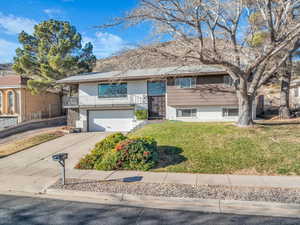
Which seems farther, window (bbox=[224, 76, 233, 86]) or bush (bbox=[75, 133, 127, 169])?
window (bbox=[224, 76, 233, 86])

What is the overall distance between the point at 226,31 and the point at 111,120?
11608 millimetres

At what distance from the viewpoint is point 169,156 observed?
7.36 meters

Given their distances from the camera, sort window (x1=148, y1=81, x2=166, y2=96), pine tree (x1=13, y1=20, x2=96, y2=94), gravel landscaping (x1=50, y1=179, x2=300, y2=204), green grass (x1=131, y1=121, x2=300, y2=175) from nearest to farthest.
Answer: gravel landscaping (x1=50, y1=179, x2=300, y2=204), green grass (x1=131, y1=121, x2=300, y2=175), window (x1=148, y1=81, x2=166, y2=96), pine tree (x1=13, y1=20, x2=96, y2=94)

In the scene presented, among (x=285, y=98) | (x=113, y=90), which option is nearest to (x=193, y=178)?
(x=113, y=90)

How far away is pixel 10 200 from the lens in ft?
15.2

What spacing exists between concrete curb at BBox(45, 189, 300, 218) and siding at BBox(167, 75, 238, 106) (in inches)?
411

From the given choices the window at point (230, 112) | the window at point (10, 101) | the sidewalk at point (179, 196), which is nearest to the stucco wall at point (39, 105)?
the window at point (10, 101)

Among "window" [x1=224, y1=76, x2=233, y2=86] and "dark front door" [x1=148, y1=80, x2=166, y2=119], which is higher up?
"window" [x1=224, y1=76, x2=233, y2=86]

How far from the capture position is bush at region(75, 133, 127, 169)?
22.9ft

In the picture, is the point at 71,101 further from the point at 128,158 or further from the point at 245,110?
the point at 245,110

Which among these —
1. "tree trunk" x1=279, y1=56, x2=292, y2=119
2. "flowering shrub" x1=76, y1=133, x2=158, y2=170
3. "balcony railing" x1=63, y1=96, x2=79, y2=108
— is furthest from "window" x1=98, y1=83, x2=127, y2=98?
"tree trunk" x1=279, y1=56, x2=292, y2=119

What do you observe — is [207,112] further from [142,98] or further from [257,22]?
[257,22]

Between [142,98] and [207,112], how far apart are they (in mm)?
5578

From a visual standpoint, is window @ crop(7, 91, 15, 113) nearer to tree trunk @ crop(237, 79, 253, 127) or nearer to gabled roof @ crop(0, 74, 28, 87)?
gabled roof @ crop(0, 74, 28, 87)
